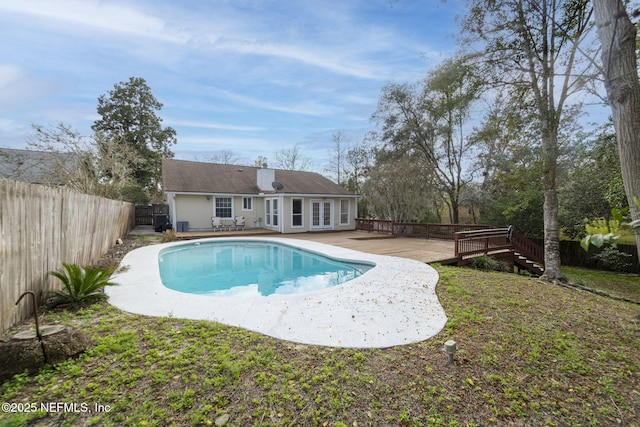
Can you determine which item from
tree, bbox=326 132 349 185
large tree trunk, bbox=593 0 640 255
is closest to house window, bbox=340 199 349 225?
tree, bbox=326 132 349 185

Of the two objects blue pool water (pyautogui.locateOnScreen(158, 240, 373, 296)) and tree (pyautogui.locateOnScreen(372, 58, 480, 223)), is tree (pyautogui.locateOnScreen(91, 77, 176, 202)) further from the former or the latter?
tree (pyautogui.locateOnScreen(372, 58, 480, 223))

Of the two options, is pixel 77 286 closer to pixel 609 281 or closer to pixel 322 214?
pixel 322 214

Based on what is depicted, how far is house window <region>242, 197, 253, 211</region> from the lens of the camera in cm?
1723

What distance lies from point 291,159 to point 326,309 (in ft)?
92.7

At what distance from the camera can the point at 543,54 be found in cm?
833

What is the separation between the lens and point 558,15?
793cm

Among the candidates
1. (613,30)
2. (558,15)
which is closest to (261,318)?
(613,30)

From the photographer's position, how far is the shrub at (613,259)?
1159cm

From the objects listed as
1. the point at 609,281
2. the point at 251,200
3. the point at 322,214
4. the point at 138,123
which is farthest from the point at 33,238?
the point at 138,123

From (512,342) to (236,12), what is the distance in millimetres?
10920

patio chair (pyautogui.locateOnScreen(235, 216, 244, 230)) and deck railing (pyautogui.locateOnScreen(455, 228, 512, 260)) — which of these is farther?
patio chair (pyautogui.locateOnScreen(235, 216, 244, 230))

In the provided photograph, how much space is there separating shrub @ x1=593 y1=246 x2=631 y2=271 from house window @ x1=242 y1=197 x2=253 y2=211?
57.6 feet

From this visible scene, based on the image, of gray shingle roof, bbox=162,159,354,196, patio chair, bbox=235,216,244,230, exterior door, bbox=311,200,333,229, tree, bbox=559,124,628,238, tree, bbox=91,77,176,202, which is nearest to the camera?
tree, bbox=559,124,628,238

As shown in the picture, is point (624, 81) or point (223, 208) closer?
point (624, 81)
